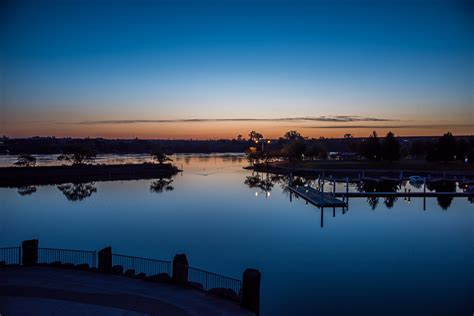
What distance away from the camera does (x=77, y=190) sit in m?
59.9

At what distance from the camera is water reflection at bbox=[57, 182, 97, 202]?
5206 cm

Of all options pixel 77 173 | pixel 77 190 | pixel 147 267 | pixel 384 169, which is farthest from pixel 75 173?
pixel 147 267

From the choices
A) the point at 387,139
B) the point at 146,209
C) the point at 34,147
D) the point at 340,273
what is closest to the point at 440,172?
the point at 387,139

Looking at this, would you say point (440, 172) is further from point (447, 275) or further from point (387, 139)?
point (447, 275)

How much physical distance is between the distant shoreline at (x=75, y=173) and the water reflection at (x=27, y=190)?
493 cm

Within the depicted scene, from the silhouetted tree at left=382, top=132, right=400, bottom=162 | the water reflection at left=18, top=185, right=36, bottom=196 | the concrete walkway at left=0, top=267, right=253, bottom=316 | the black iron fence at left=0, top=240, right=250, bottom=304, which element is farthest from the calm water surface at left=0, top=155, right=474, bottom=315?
the silhouetted tree at left=382, top=132, right=400, bottom=162

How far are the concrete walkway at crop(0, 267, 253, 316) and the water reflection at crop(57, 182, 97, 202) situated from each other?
124ft

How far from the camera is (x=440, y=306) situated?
16.9 metres

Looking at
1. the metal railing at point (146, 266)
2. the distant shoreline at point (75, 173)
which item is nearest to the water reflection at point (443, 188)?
the metal railing at point (146, 266)

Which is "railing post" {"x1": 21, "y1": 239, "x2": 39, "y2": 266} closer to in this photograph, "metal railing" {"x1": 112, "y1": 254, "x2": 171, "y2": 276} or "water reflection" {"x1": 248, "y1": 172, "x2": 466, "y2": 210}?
"metal railing" {"x1": 112, "y1": 254, "x2": 171, "y2": 276}

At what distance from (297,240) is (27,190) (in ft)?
155

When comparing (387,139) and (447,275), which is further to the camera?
(387,139)

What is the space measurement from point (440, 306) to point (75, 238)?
2383 cm

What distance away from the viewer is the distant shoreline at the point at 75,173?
7338cm
